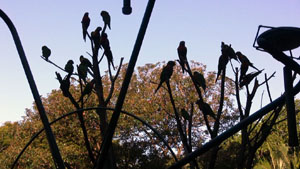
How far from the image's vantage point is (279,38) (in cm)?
27

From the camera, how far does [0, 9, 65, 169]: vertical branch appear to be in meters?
0.41

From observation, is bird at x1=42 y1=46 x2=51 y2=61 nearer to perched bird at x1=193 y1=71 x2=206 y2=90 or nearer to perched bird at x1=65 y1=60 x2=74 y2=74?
perched bird at x1=65 y1=60 x2=74 y2=74

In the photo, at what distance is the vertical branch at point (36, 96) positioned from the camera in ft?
1.36

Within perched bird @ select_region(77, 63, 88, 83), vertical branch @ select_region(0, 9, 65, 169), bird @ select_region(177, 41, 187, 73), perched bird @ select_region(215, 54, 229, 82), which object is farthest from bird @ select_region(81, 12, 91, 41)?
vertical branch @ select_region(0, 9, 65, 169)

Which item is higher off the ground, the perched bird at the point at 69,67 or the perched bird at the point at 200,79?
the perched bird at the point at 69,67

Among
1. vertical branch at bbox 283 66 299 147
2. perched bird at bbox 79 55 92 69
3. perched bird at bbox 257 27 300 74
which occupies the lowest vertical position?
vertical branch at bbox 283 66 299 147

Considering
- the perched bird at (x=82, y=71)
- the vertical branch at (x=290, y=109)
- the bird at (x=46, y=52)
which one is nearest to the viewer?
the vertical branch at (x=290, y=109)

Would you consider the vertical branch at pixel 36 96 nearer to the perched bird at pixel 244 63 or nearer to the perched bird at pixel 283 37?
the perched bird at pixel 283 37

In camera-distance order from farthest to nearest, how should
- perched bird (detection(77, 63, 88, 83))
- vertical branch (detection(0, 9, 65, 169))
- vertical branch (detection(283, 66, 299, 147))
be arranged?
perched bird (detection(77, 63, 88, 83)) < vertical branch (detection(0, 9, 65, 169)) < vertical branch (detection(283, 66, 299, 147))

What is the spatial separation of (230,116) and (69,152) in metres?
5.69

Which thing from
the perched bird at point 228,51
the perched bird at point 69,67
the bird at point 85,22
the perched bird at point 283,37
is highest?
the bird at point 85,22

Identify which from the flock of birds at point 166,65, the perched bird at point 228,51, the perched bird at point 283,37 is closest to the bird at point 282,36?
the perched bird at point 283,37

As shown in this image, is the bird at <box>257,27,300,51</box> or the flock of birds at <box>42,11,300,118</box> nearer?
the bird at <box>257,27,300,51</box>

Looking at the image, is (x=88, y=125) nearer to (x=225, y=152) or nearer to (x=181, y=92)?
(x=181, y=92)
